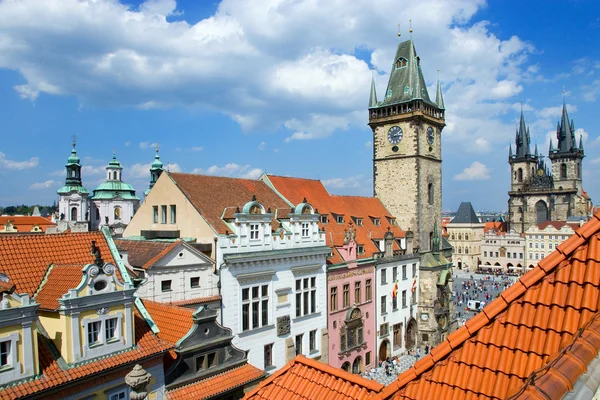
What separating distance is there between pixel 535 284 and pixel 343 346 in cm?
2831

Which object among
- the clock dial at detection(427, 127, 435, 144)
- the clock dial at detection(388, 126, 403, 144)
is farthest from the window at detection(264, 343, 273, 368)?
the clock dial at detection(427, 127, 435, 144)

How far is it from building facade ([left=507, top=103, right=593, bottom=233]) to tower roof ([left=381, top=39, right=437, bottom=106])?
3275 inches

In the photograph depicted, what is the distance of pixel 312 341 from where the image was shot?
29.7 meters

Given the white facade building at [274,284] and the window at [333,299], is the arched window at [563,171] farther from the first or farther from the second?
the white facade building at [274,284]

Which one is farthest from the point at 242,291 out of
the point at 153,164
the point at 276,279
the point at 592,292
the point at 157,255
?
the point at 153,164

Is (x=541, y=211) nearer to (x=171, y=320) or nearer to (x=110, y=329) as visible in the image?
(x=171, y=320)

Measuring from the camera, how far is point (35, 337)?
1240cm

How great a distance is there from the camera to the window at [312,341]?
1154 inches

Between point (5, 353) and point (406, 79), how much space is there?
133ft

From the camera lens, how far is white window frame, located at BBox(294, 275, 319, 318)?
28406 mm

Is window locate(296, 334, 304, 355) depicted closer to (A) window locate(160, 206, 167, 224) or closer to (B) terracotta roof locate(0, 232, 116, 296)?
(A) window locate(160, 206, 167, 224)

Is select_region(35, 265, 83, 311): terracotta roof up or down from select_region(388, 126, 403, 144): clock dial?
down

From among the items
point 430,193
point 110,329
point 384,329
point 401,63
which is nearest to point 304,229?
point 384,329

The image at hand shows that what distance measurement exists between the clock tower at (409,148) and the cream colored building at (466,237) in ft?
251
